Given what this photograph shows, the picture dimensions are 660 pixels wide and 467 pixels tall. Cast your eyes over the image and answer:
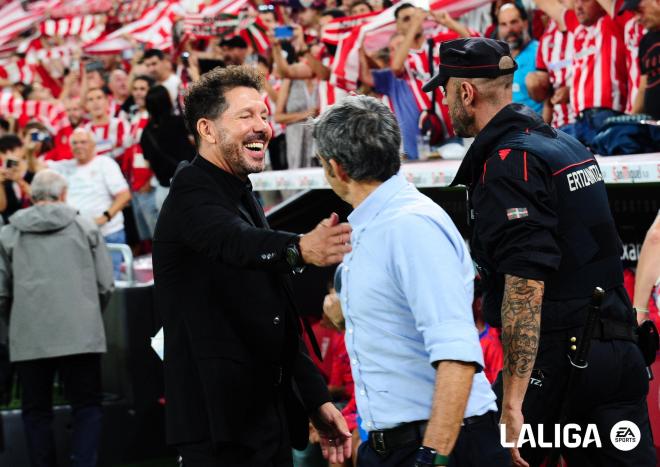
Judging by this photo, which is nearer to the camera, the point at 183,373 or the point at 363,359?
the point at 363,359

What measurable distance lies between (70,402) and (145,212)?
4.51 m

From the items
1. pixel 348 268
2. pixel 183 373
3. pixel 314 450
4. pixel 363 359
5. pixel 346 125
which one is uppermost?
pixel 346 125

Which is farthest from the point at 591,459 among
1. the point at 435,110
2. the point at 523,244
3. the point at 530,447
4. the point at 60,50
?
the point at 60,50

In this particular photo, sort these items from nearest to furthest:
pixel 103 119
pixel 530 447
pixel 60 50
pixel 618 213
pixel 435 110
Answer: pixel 530 447, pixel 618 213, pixel 435 110, pixel 103 119, pixel 60 50

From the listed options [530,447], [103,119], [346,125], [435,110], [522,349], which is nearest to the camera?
[346,125]

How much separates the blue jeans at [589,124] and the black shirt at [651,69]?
9.4 inches

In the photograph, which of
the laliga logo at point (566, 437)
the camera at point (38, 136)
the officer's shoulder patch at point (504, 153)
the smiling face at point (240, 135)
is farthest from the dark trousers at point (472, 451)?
the camera at point (38, 136)

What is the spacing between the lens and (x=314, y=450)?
6898 mm

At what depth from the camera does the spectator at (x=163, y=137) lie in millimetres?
11016

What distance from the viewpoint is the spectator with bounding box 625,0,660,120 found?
6645 mm

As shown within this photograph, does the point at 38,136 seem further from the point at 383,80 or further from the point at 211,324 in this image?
the point at 211,324

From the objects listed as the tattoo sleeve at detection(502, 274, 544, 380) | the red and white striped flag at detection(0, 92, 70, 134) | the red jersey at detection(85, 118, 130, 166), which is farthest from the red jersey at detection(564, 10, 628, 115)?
the red and white striped flag at detection(0, 92, 70, 134)

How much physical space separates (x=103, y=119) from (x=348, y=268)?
381 inches

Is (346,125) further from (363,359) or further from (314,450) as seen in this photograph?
(314,450)
